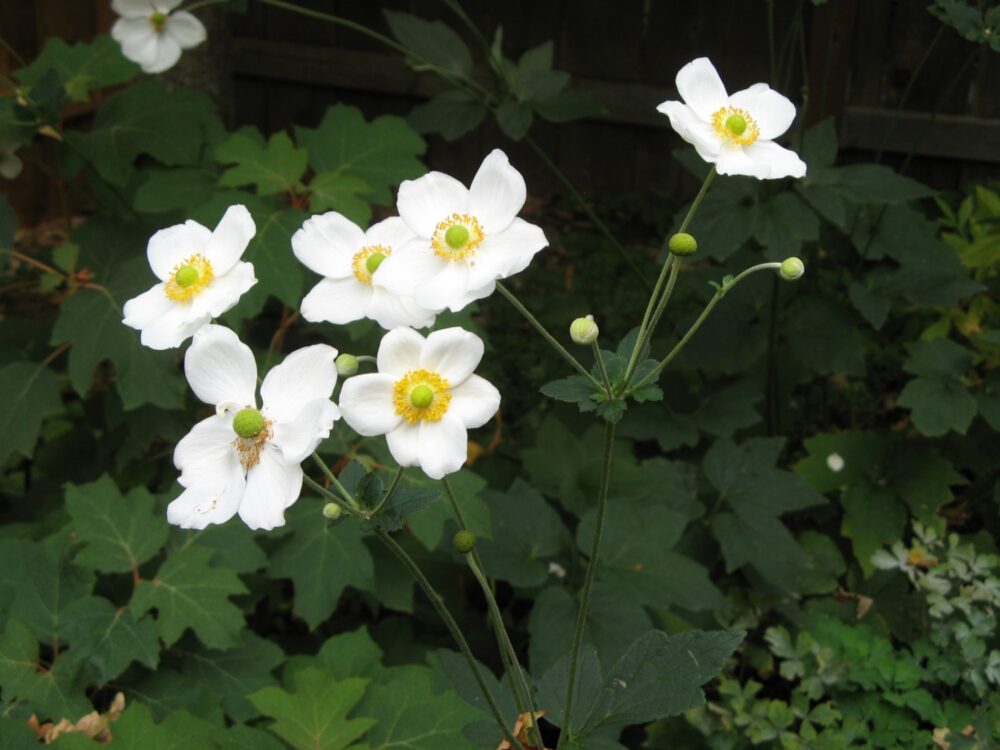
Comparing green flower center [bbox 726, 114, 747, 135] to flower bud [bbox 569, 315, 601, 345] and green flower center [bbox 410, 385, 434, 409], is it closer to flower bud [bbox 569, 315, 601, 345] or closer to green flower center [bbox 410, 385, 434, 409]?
flower bud [bbox 569, 315, 601, 345]

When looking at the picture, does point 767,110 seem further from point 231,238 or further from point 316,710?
point 316,710

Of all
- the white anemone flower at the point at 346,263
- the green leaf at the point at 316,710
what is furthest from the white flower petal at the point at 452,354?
the green leaf at the point at 316,710

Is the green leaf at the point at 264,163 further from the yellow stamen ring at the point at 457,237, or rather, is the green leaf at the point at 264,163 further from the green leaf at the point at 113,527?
the yellow stamen ring at the point at 457,237

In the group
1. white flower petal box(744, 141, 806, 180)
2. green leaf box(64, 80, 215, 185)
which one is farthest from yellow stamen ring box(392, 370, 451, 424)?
green leaf box(64, 80, 215, 185)

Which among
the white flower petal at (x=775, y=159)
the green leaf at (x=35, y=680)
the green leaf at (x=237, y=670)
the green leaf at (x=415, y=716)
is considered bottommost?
the green leaf at (x=237, y=670)

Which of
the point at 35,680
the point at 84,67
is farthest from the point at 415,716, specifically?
the point at 84,67

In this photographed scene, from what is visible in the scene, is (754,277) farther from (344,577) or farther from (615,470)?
(344,577)

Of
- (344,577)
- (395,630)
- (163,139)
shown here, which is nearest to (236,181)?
(163,139)
